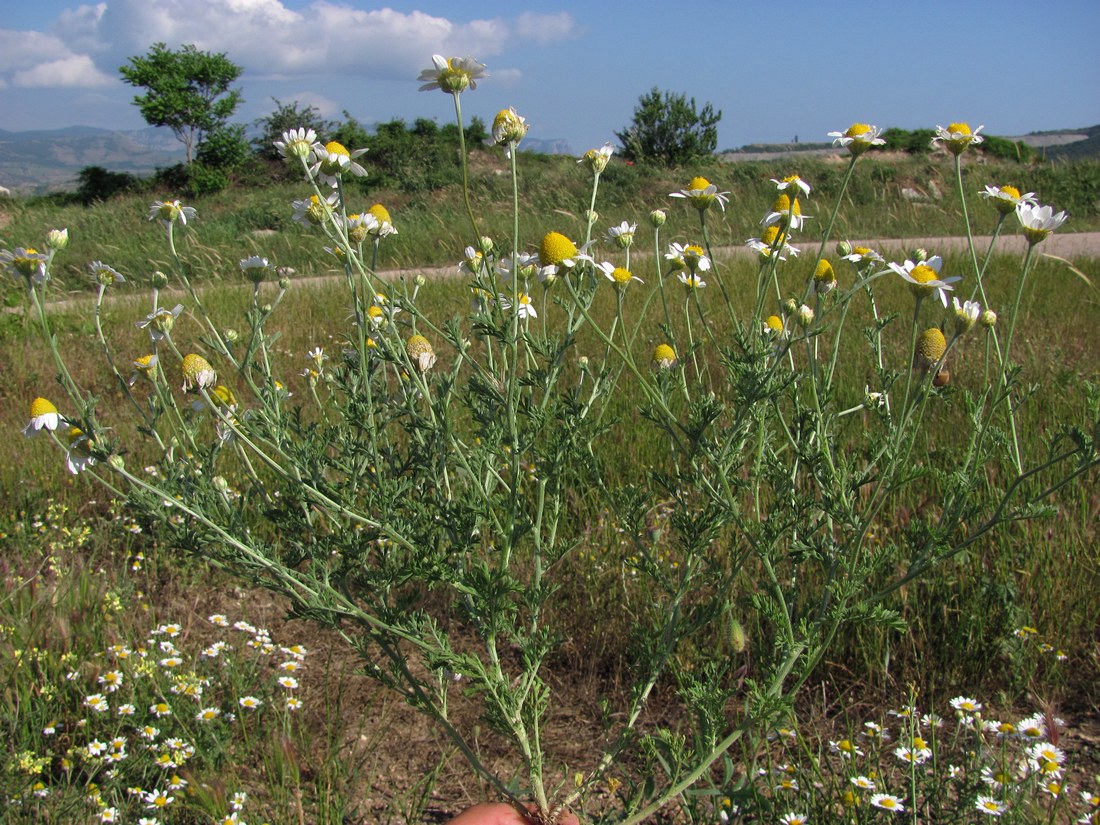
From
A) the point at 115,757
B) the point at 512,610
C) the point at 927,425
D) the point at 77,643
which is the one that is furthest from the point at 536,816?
the point at 927,425

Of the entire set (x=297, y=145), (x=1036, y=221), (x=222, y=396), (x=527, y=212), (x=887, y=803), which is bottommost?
(x=887, y=803)

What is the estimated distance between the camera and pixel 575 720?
1.91 meters

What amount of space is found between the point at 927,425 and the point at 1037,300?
8.20ft

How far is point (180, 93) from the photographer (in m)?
21.6

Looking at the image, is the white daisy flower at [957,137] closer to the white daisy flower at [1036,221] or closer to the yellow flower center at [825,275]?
the white daisy flower at [1036,221]

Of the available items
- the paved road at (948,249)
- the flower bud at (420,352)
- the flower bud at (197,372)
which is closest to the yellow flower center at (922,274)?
the flower bud at (420,352)

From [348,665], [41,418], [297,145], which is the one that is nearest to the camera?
[41,418]

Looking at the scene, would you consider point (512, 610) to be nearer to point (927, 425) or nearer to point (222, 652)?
point (222, 652)

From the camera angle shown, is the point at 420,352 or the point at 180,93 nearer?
the point at 420,352

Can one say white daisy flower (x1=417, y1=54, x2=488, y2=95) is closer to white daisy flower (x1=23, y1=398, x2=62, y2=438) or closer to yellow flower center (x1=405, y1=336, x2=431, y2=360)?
yellow flower center (x1=405, y1=336, x2=431, y2=360)

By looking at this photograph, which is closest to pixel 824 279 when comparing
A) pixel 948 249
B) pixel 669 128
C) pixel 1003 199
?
pixel 1003 199

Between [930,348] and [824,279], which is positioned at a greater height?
[824,279]

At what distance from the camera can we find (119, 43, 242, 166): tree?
21.3 m

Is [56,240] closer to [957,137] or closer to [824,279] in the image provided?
[824,279]
